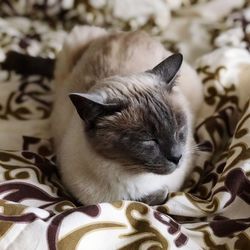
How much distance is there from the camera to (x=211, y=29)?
1.74 meters

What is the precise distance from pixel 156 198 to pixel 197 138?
258mm

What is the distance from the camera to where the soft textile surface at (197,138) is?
3.40ft

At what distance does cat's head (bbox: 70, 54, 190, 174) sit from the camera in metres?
1.09

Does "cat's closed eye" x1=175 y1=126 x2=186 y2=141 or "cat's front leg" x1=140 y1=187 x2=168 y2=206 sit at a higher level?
"cat's closed eye" x1=175 y1=126 x2=186 y2=141

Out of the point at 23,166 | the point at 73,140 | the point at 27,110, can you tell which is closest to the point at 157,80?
the point at 73,140

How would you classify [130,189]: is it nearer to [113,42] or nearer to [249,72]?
[113,42]

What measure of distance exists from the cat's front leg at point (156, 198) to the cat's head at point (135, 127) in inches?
4.8

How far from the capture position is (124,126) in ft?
3.59

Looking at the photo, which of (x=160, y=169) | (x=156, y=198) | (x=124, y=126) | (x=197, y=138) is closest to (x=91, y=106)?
(x=124, y=126)

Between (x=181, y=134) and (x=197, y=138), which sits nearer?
(x=181, y=134)

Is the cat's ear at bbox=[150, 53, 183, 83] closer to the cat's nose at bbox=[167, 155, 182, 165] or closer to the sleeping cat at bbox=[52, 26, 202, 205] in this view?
the sleeping cat at bbox=[52, 26, 202, 205]

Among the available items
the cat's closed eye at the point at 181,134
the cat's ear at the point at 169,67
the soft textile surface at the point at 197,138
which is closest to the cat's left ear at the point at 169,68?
the cat's ear at the point at 169,67

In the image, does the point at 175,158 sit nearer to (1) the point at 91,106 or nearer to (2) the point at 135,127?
(2) the point at 135,127

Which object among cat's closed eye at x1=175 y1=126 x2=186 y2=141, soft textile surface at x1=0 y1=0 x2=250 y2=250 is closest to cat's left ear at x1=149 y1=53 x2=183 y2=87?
cat's closed eye at x1=175 y1=126 x2=186 y2=141
